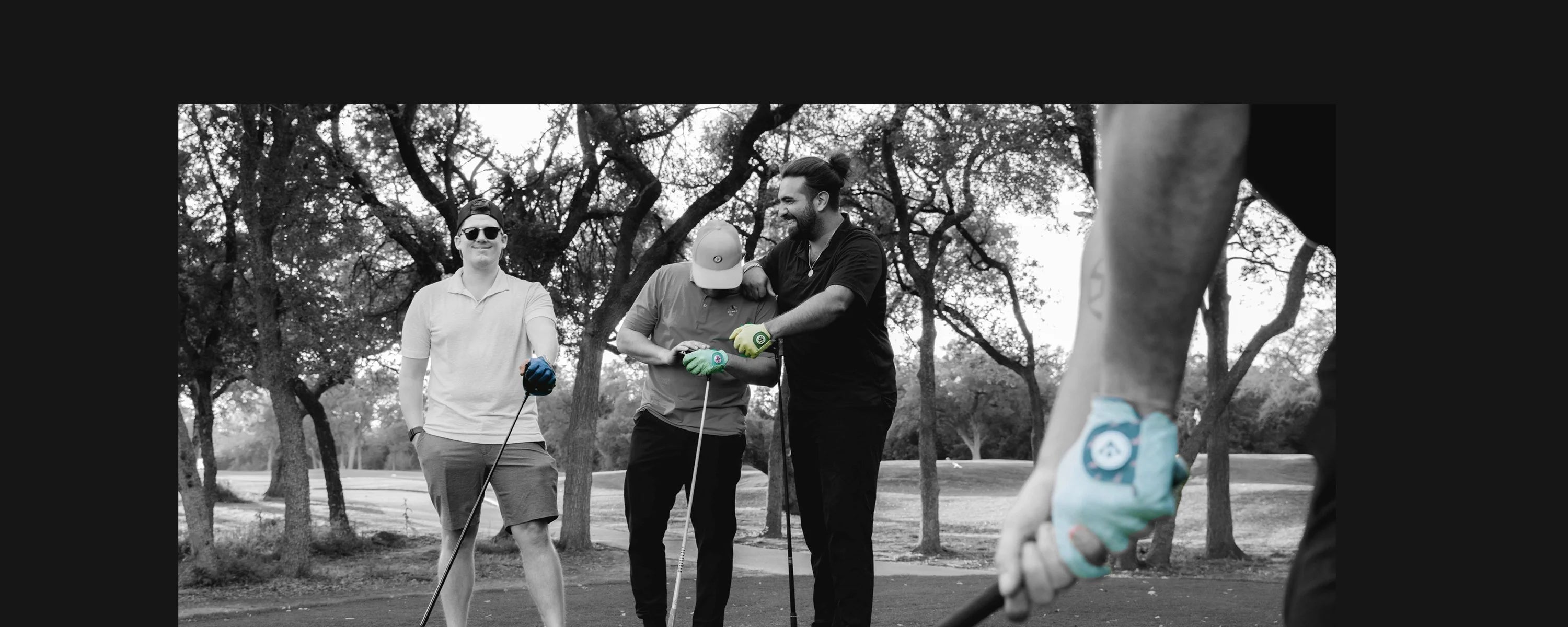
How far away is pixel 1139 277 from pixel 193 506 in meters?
10.4

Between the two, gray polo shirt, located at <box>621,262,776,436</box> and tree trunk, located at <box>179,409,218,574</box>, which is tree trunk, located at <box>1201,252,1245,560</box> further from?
tree trunk, located at <box>179,409,218,574</box>

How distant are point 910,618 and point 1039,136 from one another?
549 centimetres

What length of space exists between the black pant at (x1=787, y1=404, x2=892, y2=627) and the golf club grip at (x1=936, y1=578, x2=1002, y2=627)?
2559mm

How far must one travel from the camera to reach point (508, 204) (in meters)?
9.95

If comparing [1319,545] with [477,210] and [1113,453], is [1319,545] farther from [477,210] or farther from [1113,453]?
[477,210]

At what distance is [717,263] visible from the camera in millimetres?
3770

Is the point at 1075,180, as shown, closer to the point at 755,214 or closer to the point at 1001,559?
the point at 755,214

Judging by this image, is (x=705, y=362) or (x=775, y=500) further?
(x=775, y=500)

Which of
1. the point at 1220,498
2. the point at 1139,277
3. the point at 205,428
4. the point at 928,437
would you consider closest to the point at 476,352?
the point at 1139,277

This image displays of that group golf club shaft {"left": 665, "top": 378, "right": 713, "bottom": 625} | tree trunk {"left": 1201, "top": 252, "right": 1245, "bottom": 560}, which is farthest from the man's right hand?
tree trunk {"left": 1201, "top": 252, "right": 1245, "bottom": 560}

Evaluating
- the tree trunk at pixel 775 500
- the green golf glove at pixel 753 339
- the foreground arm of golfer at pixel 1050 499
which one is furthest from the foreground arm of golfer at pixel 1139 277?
the tree trunk at pixel 775 500

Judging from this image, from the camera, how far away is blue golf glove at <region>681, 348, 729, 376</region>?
3.50 meters

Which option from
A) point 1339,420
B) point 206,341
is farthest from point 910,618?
point 206,341

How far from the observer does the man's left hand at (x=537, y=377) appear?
11.0 feet
